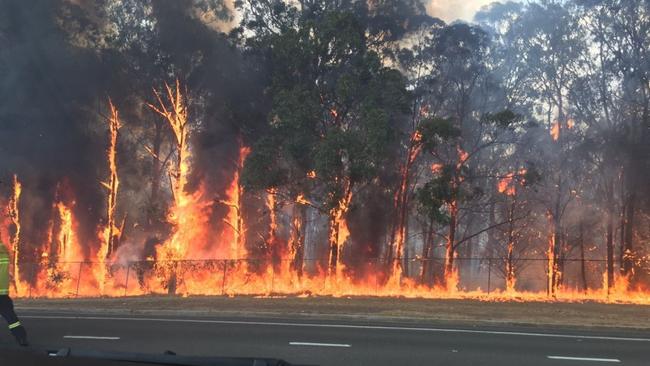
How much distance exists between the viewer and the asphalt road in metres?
8.22

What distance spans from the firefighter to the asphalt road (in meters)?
0.49

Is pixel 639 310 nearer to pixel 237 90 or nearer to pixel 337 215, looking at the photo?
pixel 337 215

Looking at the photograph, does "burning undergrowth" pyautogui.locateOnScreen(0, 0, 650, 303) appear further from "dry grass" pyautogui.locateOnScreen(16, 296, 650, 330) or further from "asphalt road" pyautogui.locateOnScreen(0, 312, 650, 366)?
"asphalt road" pyautogui.locateOnScreen(0, 312, 650, 366)

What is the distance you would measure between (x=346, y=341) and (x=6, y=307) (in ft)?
17.2

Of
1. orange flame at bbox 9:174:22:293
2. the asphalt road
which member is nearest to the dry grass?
the asphalt road

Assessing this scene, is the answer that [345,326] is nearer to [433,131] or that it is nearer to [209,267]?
[433,131]

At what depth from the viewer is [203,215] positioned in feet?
107

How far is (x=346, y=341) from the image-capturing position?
9.69m

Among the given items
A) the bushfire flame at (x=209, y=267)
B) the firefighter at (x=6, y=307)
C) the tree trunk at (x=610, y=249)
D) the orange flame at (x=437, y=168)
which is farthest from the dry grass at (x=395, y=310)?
the tree trunk at (x=610, y=249)

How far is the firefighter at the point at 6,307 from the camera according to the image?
7.93m

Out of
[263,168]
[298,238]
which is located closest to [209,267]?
[298,238]

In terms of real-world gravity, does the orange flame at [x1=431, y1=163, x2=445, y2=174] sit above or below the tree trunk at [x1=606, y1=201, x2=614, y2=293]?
above

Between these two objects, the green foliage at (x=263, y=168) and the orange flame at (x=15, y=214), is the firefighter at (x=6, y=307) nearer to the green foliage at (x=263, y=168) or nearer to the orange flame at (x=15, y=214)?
the green foliage at (x=263, y=168)

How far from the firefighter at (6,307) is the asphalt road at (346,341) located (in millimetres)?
495
